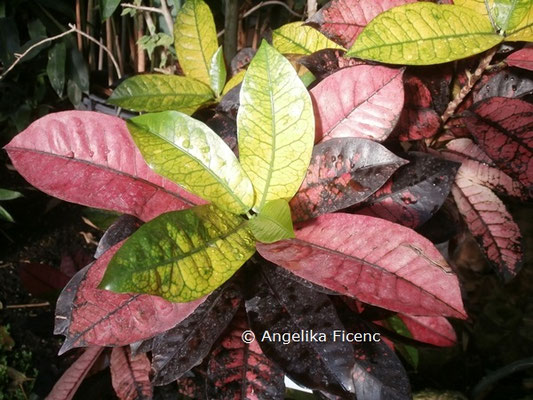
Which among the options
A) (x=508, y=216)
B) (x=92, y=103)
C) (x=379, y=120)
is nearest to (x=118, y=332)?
(x=379, y=120)

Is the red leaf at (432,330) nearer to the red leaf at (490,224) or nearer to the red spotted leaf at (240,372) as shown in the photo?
the red leaf at (490,224)

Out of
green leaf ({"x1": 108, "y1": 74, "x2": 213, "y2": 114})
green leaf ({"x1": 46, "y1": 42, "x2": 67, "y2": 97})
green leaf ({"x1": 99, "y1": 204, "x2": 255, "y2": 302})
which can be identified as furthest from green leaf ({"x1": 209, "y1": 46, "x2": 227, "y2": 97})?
green leaf ({"x1": 46, "y1": 42, "x2": 67, "y2": 97})


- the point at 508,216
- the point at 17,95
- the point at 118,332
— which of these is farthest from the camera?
the point at 17,95

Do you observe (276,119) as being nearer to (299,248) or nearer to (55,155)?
(299,248)

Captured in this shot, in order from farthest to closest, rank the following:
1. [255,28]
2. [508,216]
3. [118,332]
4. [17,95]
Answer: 1. [17,95]
2. [255,28]
3. [508,216]
4. [118,332]

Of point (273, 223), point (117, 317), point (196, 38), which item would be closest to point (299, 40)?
point (196, 38)

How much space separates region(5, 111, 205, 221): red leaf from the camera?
524mm

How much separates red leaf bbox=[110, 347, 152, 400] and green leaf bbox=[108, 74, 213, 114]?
39 centimetres

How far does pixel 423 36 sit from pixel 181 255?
35 centimetres

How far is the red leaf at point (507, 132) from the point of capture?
0.58m

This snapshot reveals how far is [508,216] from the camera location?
0.71 m

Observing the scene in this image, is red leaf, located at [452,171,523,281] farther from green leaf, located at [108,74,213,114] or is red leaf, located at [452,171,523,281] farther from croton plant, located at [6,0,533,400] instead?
green leaf, located at [108,74,213,114]

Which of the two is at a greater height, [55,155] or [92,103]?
[55,155]

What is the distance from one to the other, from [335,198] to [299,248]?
7cm
